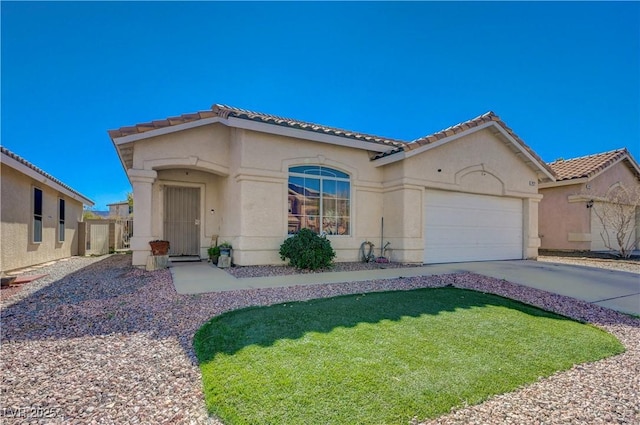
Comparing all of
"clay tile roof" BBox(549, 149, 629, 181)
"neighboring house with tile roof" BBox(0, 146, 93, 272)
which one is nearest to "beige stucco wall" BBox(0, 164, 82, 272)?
"neighboring house with tile roof" BBox(0, 146, 93, 272)

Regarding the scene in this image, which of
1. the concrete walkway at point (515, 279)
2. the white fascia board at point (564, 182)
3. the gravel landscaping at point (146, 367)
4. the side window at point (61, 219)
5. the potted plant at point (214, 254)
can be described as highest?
the white fascia board at point (564, 182)

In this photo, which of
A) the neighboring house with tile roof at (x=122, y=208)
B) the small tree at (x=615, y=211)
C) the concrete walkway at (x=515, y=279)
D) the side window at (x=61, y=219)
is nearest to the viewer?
the concrete walkway at (x=515, y=279)

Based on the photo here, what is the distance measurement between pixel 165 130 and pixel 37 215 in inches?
287

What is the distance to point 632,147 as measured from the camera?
696 inches

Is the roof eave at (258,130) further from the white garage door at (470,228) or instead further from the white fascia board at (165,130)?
the white garage door at (470,228)

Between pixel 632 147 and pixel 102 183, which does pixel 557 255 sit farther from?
pixel 102 183

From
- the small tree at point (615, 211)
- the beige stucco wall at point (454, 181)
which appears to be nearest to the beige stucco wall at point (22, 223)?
the beige stucco wall at point (454, 181)

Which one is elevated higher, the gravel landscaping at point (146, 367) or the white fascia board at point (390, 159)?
the white fascia board at point (390, 159)

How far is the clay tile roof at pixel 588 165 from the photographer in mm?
15367

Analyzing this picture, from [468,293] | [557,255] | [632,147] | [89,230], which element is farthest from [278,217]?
[632,147]

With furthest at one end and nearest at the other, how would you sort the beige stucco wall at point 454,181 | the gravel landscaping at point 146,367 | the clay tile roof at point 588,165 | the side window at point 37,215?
1. the clay tile roof at point 588,165
2. the side window at point 37,215
3. the beige stucco wall at point 454,181
4. the gravel landscaping at point 146,367

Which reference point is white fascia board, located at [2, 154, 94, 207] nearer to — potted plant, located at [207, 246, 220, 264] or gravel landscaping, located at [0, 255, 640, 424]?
gravel landscaping, located at [0, 255, 640, 424]

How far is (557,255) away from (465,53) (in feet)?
37.7

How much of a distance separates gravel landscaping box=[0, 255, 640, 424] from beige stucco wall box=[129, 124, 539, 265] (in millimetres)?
3675
